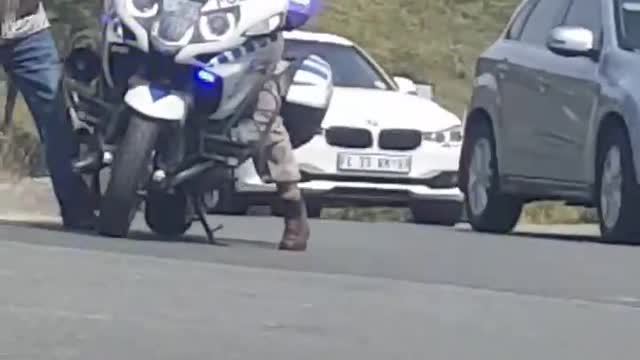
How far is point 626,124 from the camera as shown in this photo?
12.9 metres

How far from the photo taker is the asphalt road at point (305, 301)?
7.81 meters

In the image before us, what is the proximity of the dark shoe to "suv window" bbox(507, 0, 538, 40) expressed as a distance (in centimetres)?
407

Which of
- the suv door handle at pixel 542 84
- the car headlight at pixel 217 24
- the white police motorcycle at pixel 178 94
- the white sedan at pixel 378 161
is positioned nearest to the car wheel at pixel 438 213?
the white sedan at pixel 378 161

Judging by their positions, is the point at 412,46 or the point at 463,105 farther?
the point at 412,46

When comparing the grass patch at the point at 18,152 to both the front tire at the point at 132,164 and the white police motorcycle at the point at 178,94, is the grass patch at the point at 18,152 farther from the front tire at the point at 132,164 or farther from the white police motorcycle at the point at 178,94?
the front tire at the point at 132,164

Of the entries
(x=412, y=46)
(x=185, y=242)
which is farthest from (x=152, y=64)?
(x=412, y=46)

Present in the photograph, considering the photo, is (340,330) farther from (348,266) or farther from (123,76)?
(123,76)

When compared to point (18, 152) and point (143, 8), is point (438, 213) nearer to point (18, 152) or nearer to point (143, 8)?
point (18, 152)

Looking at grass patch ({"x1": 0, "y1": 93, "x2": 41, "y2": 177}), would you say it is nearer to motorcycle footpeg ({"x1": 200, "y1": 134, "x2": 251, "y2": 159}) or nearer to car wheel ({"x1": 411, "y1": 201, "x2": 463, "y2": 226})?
car wheel ({"x1": 411, "y1": 201, "x2": 463, "y2": 226})

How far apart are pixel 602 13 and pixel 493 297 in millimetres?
4724

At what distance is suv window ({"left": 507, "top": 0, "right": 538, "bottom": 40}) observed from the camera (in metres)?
15.2

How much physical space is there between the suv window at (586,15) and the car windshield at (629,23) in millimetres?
136

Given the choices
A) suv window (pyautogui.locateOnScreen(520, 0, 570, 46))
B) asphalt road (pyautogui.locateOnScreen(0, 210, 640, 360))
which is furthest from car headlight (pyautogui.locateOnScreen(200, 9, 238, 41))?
suv window (pyautogui.locateOnScreen(520, 0, 570, 46))

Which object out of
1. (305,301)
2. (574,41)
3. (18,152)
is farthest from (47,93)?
(18,152)
